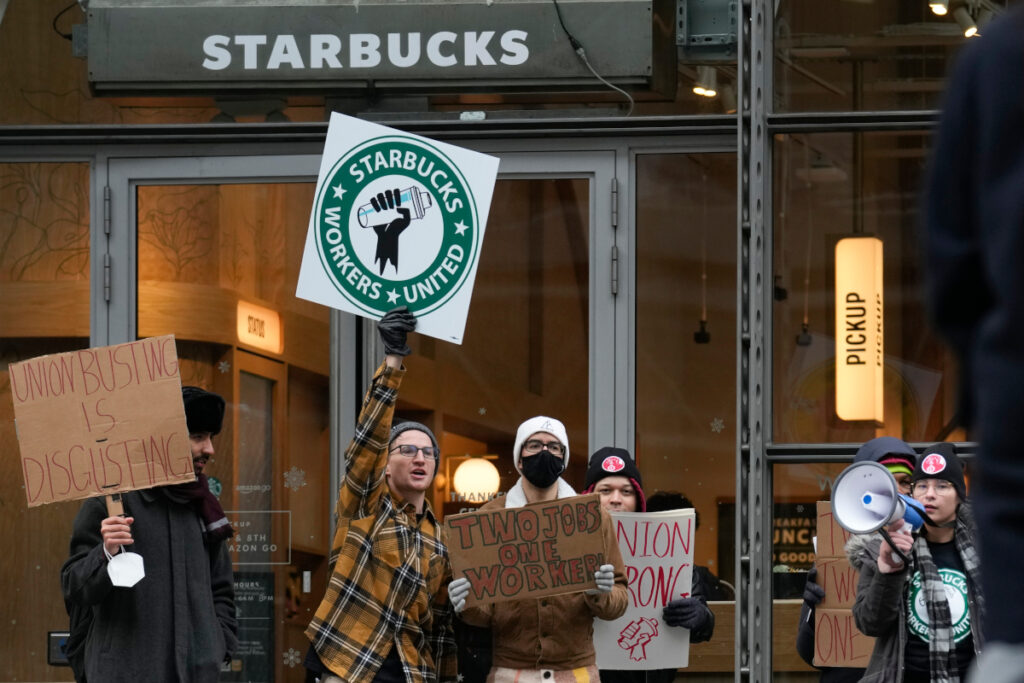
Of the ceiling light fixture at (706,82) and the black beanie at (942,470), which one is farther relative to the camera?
the ceiling light fixture at (706,82)

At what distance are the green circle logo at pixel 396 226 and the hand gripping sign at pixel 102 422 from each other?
0.89 meters

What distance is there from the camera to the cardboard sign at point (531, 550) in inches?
255

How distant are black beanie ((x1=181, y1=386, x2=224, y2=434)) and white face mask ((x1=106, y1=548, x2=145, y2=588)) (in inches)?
25.0

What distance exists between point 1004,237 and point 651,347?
7010mm

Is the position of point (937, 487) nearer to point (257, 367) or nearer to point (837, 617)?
point (837, 617)

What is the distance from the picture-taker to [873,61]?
8906 mm

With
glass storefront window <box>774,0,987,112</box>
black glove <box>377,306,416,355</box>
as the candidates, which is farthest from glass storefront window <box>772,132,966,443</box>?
black glove <box>377,306,416,355</box>

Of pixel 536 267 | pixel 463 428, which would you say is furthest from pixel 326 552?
pixel 536 267

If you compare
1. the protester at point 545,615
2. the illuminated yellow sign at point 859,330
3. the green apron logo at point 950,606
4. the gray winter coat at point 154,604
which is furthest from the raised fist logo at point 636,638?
the illuminated yellow sign at point 859,330

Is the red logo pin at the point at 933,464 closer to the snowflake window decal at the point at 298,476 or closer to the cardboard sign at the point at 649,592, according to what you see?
the cardboard sign at the point at 649,592

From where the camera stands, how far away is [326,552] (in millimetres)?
8805

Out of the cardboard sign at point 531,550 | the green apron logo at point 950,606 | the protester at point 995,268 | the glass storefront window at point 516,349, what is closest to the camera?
the protester at point 995,268

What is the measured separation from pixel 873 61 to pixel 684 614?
3376 mm

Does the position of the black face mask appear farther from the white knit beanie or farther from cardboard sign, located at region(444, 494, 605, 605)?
cardboard sign, located at region(444, 494, 605, 605)
